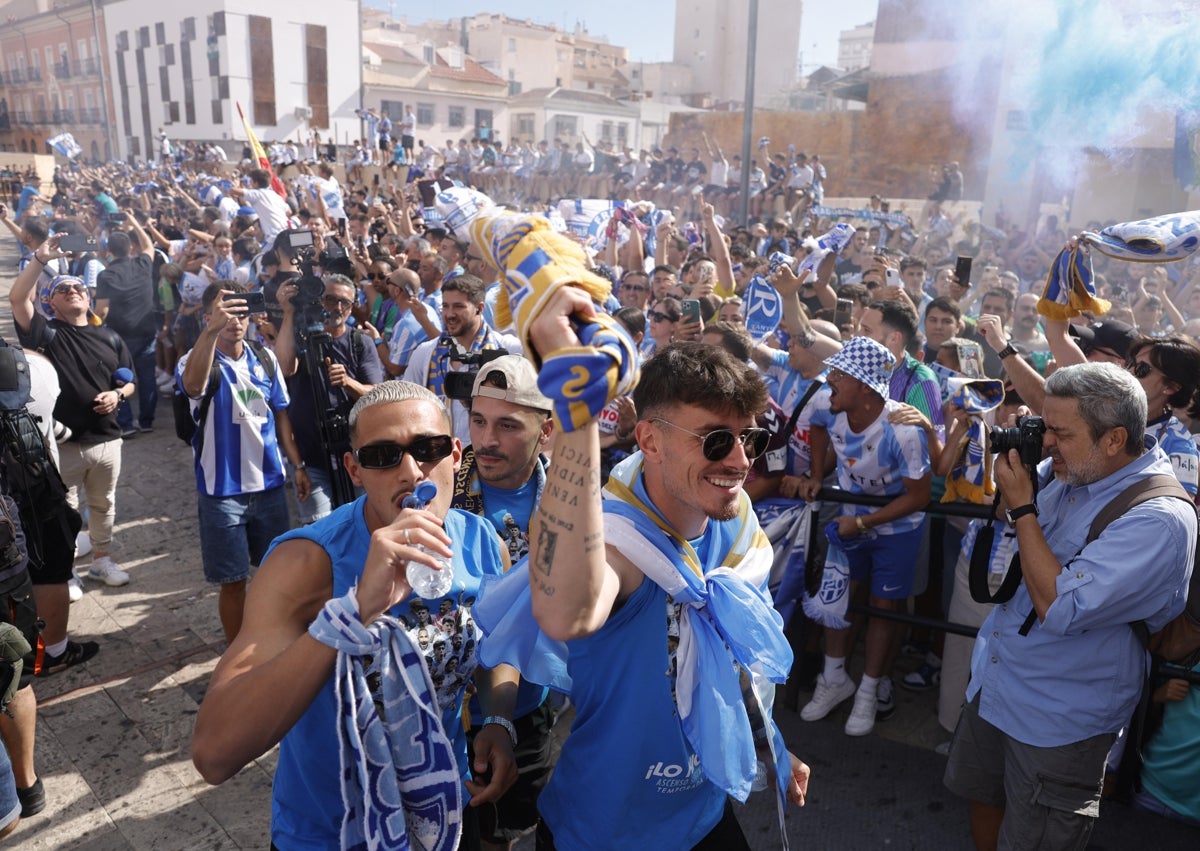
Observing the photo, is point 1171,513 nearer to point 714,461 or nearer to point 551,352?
point 714,461

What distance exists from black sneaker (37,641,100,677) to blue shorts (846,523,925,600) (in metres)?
4.39

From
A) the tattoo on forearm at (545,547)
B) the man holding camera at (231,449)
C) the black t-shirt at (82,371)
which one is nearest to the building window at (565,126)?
the black t-shirt at (82,371)

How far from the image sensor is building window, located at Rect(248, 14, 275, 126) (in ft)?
167

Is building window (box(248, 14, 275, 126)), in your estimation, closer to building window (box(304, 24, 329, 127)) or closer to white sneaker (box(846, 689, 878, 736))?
building window (box(304, 24, 329, 127))

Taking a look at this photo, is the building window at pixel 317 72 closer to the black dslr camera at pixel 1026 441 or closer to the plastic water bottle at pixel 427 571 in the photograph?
the black dslr camera at pixel 1026 441

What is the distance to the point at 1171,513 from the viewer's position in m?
2.58

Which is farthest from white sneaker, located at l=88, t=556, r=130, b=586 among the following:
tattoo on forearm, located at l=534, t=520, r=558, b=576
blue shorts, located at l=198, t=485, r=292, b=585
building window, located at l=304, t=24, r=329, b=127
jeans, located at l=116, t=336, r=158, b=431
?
building window, located at l=304, t=24, r=329, b=127

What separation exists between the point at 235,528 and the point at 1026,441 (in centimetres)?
403

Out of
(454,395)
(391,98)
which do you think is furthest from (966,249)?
(391,98)

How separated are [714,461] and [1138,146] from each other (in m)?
19.2

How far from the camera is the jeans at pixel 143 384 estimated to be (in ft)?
30.1

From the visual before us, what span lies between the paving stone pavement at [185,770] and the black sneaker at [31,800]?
0.04 m

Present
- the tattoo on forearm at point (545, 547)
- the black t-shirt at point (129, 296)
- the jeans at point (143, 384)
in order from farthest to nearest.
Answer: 1. the jeans at point (143, 384)
2. the black t-shirt at point (129, 296)
3. the tattoo on forearm at point (545, 547)

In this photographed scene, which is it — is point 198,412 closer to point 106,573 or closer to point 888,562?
point 106,573
